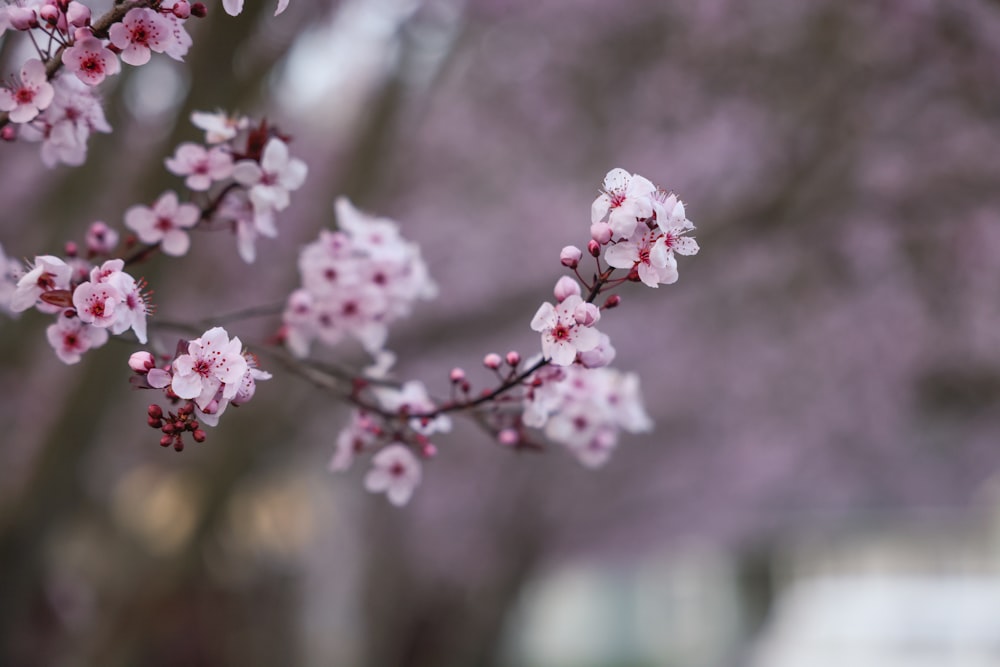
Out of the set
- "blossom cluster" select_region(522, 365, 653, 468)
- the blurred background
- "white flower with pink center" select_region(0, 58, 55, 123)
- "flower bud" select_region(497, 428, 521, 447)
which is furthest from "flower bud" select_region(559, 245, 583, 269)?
the blurred background

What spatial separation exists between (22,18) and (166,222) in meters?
0.48

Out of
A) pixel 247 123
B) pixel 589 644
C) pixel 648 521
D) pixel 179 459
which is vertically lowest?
pixel 247 123

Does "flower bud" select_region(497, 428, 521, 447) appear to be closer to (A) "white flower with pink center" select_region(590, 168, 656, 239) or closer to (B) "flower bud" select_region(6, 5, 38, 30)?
(A) "white flower with pink center" select_region(590, 168, 656, 239)

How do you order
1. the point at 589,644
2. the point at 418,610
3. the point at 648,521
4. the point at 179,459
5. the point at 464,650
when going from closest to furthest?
the point at 179,459, the point at 464,650, the point at 418,610, the point at 648,521, the point at 589,644

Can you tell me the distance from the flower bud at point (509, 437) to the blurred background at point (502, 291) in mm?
1405

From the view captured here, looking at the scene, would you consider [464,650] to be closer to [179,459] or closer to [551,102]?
[179,459]

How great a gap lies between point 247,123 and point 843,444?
919 centimetres

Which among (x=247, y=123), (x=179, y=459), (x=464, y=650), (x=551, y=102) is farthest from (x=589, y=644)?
(x=247, y=123)

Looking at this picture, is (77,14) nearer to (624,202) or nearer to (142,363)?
(142,363)

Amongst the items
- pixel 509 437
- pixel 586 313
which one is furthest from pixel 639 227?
pixel 509 437

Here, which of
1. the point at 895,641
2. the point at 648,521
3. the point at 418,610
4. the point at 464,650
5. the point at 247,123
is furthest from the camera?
the point at 895,641

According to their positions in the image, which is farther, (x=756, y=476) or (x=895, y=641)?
(x=895, y=641)

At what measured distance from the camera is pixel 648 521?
41.1 ft

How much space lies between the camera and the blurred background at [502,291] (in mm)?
3996
